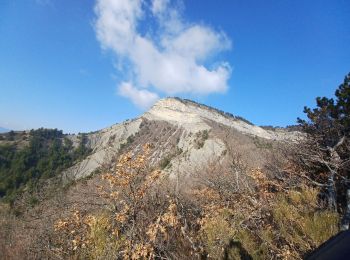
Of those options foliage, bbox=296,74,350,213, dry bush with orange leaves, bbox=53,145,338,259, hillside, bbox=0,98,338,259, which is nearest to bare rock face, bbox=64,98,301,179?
foliage, bbox=296,74,350,213

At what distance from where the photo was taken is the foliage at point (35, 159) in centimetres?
Result: 9794

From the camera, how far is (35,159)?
390 ft

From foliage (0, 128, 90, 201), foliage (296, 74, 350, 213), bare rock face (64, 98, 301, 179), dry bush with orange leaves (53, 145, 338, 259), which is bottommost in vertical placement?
dry bush with orange leaves (53, 145, 338, 259)

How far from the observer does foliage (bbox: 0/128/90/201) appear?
9794 centimetres

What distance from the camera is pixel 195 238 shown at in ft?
26.8

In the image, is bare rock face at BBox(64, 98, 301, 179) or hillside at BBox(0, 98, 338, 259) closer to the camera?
hillside at BBox(0, 98, 338, 259)

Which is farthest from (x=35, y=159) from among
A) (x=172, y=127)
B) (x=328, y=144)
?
(x=328, y=144)

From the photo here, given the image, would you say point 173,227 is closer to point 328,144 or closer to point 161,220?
point 161,220

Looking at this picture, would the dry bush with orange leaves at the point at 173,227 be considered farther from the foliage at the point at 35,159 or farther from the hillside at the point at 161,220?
the foliage at the point at 35,159

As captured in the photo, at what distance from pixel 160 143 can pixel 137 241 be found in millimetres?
99590

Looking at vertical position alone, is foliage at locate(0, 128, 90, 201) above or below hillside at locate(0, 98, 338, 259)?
above

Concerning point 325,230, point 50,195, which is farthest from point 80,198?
point 325,230

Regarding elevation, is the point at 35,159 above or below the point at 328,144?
above

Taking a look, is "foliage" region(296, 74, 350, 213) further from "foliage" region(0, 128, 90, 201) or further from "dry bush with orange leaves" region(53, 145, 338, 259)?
"foliage" region(0, 128, 90, 201)
